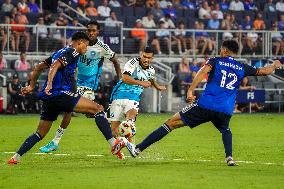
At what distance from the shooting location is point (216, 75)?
1584cm

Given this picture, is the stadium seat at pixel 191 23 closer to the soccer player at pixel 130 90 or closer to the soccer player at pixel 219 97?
the soccer player at pixel 130 90

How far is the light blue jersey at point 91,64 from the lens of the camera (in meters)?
19.0

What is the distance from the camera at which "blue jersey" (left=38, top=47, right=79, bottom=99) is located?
619 inches

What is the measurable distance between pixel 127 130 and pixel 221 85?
2.50m

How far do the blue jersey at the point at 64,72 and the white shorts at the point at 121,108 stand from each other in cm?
251

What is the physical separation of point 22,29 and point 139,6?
6838 mm

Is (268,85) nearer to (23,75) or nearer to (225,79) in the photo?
(23,75)

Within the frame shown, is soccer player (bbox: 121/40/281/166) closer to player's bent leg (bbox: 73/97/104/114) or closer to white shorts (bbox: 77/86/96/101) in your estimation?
player's bent leg (bbox: 73/97/104/114)

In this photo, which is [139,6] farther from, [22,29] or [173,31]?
[22,29]

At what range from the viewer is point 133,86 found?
1848cm

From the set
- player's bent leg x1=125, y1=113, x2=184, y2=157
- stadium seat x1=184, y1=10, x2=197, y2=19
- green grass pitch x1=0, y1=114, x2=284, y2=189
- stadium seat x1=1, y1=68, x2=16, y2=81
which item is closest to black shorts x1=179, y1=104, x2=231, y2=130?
player's bent leg x1=125, y1=113, x2=184, y2=157

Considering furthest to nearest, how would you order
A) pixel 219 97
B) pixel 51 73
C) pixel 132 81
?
pixel 132 81 → pixel 219 97 → pixel 51 73

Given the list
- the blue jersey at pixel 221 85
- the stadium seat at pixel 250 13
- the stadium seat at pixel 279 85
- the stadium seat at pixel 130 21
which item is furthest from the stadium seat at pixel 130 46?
the blue jersey at pixel 221 85

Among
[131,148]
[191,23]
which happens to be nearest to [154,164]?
[131,148]
